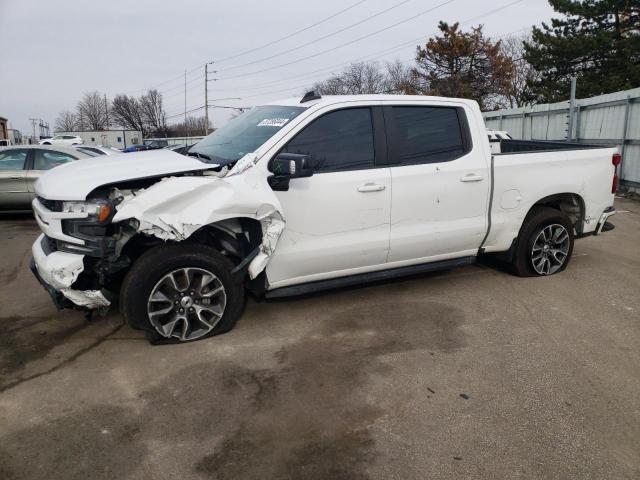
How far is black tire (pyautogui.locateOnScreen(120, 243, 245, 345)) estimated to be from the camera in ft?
12.3

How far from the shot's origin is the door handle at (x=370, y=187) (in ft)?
14.3

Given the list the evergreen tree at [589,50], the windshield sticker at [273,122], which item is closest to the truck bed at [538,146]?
the windshield sticker at [273,122]

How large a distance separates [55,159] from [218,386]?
834 cm

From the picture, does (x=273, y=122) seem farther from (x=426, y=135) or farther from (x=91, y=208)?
(x=91, y=208)

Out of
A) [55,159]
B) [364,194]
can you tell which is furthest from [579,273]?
[55,159]

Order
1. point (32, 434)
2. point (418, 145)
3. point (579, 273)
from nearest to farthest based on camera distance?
point (32, 434), point (418, 145), point (579, 273)

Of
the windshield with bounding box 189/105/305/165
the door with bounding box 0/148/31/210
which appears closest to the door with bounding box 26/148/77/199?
the door with bounding box 0/148/31/210

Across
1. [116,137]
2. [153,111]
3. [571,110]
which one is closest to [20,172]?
[571,110]

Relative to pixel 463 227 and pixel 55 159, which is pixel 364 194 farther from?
pixel 55 159

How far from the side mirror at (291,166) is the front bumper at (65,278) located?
1.53m

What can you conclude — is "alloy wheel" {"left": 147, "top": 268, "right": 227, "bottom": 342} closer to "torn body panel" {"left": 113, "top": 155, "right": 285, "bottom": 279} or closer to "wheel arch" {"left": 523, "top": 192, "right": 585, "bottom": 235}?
"torn body panel" {"left": 113, "top": 155, "right": 285, "bottom": 279}

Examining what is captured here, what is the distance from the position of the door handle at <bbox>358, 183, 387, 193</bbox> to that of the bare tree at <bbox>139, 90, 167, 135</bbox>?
278 feet

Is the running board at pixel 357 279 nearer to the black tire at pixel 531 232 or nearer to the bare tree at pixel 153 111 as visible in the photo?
the black tire at pixel 531 232

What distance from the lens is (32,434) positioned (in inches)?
116
